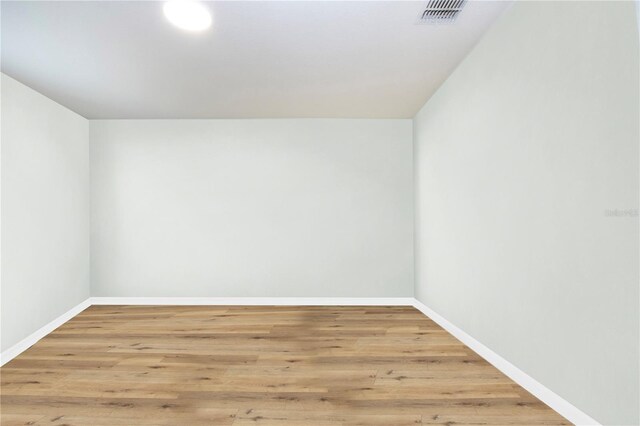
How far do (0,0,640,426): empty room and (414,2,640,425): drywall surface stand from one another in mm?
14

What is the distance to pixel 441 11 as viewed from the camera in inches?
99.4

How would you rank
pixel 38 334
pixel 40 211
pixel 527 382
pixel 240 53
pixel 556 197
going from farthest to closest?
pixel 40 211, pixel 38 334, pixel 240 53, pixel 527 382, pixel 556 197

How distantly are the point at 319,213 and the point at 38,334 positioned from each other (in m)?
3.43

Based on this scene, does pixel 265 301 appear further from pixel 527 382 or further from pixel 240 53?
pixel 527 382

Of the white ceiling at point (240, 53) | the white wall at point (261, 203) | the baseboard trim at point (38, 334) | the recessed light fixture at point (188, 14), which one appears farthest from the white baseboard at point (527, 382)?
the baseboard trim at point (38, 334)

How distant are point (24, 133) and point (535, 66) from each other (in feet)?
14.7

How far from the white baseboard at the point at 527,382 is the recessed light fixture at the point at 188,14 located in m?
3.25

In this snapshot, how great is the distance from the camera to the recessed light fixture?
2406 millimetres

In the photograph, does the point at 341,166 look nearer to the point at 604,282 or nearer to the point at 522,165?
the point at 522,165

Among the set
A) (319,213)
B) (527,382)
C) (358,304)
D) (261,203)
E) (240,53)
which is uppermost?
(240,53)

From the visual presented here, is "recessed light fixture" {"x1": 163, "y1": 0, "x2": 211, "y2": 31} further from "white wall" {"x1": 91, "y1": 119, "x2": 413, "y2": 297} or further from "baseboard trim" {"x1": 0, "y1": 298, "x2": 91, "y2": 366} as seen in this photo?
"baseboard trim" {"x1": 0, "y1": 298, "x2": 91, "y2": 366}

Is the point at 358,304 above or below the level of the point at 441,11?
below

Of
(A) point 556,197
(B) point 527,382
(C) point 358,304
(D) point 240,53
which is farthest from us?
(C) point 358,304

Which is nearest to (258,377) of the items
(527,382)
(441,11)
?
(527,382)
